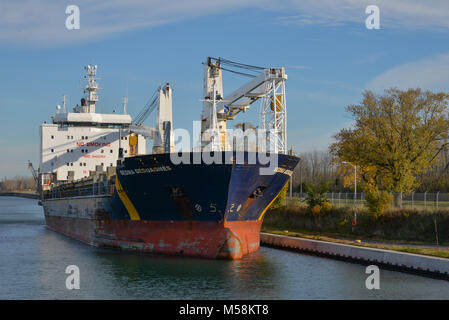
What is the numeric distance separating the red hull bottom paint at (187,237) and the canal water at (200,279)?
534 millimetres

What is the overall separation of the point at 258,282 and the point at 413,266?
7.37m

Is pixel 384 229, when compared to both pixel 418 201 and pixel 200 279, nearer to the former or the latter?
pixel 418 201

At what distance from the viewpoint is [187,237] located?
2767 centimetres

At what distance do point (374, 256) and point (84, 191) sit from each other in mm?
23246

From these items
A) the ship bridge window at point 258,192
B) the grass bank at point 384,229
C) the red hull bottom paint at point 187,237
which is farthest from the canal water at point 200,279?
the grass bank at point 384,229

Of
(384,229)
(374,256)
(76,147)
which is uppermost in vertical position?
(76,147)

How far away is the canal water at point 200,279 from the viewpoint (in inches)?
818

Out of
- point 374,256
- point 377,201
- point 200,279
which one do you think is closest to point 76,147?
point 377,201

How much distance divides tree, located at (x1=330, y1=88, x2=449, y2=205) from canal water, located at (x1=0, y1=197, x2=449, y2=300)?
1509 centimetres

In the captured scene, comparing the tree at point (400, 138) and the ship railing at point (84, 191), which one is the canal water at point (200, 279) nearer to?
the ship railing at point (84, 191)

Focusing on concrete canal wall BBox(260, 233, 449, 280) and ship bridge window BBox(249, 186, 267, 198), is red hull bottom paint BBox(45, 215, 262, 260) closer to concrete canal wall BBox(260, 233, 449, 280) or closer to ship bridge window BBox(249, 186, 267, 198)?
ship bridge window BBox(249, 186, 267, 198)
